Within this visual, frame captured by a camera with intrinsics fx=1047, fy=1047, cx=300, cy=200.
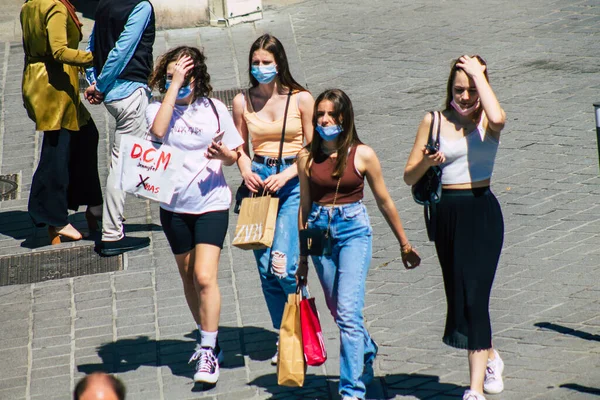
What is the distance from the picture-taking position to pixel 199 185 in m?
6.43

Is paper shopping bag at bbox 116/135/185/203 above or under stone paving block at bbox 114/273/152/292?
above

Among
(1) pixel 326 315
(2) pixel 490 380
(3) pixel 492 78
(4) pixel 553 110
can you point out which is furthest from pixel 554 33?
(2) pixel 490 380

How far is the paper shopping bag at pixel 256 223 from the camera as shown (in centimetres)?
610

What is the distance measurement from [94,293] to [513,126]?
4691 mm

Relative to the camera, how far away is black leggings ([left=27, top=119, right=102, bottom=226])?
878 cm

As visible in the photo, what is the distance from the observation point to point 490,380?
6059 mm

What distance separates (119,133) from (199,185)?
2252 millimetres

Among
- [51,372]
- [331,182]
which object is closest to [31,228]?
[51,372]

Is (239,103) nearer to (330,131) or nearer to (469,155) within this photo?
(330,131)

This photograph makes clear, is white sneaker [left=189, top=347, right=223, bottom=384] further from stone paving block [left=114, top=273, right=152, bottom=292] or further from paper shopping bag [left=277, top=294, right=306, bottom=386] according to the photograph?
stone paving block [left=114, top=273, right=152, bottom=292]

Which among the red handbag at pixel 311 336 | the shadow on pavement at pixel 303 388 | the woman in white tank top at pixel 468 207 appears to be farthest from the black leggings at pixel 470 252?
the shadow on pavement at pixel 303 388

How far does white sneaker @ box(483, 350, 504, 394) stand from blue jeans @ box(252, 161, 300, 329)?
127 centimetres

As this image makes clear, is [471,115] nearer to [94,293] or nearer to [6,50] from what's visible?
[94,293]

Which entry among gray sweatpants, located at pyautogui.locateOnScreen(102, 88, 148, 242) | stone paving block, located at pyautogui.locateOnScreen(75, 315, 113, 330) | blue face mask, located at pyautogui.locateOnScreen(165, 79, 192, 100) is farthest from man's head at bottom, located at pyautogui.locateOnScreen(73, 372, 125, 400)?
gray sweatpants, located at pyautogui.locateOnScreen(102, 88, 148, 242)
